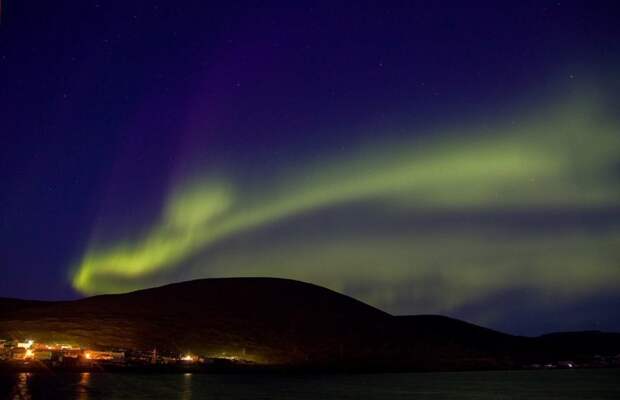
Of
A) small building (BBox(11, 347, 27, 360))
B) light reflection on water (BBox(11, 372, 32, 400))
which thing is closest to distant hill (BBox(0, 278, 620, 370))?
small building (BBox(11, 347, 27, 360))

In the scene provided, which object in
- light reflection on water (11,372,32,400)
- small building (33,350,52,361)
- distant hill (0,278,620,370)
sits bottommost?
light reflection on water (11,372,32,400)

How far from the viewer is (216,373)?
141 metres

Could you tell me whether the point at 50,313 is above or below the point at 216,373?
above

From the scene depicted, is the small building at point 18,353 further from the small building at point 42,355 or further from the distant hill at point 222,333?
the distant hill at point 222,333

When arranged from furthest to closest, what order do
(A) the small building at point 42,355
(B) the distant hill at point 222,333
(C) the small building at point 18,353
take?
(B) the distant hill at point 222,333, (A) the small building at point 42,355, (C) the small building at point 18,353

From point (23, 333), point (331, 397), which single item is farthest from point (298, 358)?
point (331, 397)

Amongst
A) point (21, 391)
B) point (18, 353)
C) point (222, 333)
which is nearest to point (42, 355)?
point (18, 353)

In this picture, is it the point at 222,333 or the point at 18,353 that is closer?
the point at 18,353

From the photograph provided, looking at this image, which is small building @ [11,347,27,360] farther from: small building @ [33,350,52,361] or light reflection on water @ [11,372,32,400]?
light reflection on water @ [11,372,32,400]

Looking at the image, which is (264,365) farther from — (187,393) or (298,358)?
(187,393)

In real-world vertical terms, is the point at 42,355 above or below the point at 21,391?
above

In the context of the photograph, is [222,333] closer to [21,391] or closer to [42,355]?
[42,355]

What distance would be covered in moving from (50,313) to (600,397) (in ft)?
447

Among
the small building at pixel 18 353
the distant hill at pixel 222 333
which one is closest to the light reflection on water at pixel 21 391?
the small building at pixel 18 353
